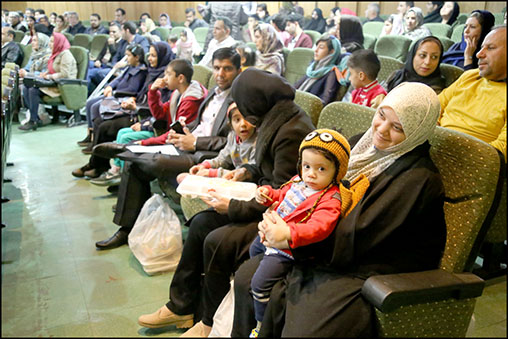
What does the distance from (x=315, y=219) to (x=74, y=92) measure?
467 centimetres

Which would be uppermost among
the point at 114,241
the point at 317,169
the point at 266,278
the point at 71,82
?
the point at 317,169

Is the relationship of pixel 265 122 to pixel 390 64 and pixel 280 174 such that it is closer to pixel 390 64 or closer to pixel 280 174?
pixel 280 174

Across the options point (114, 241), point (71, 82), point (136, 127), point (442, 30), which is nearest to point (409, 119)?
point (114, 241)

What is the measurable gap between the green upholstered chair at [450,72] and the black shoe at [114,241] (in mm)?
1936

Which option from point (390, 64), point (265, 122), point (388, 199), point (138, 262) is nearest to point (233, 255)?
point (265, 122)

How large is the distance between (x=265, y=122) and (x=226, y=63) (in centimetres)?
86

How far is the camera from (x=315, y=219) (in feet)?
4.49

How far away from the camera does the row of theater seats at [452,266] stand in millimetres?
1207

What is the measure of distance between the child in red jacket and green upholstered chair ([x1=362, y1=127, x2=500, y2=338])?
0.71ft

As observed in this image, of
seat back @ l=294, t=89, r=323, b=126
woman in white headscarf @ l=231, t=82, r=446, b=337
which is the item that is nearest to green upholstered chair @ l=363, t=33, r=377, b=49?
seat back @ l=294, t=89, r=323, b=126

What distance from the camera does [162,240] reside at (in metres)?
2.32

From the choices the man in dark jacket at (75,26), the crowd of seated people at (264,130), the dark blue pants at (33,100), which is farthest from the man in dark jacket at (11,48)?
the man in dark jacket at (75,26)

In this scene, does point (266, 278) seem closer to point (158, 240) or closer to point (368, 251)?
point (368, 251)

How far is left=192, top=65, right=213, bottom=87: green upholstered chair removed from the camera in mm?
3369
